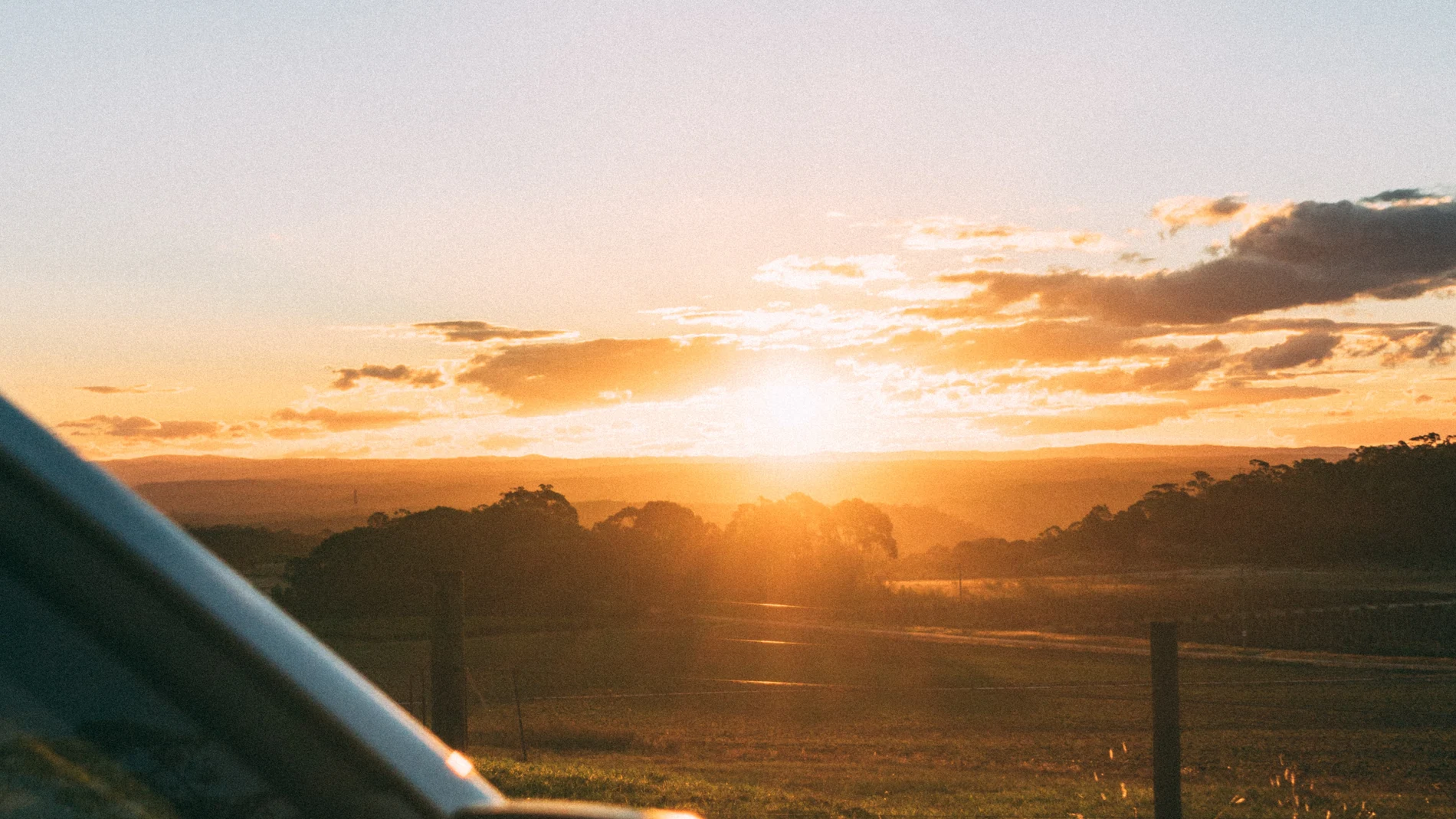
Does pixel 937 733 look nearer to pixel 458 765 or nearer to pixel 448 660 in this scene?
pixel 448 660

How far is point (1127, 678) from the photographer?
104ft

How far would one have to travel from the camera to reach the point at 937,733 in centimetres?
2348

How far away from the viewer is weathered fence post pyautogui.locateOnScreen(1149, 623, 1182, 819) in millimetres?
6262

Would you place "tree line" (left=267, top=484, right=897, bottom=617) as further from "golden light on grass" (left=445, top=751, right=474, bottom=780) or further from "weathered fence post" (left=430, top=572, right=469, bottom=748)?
"golden light on grass" (left=445, top=751, right=474, bottom=780)

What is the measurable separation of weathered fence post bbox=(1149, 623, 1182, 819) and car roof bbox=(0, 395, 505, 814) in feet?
18.4

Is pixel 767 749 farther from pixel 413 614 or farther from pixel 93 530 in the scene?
pixel 413 614

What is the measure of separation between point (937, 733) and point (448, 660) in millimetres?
15504

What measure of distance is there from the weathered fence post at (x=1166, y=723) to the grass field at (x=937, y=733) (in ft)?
14.3

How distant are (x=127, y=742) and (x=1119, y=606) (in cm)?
5194

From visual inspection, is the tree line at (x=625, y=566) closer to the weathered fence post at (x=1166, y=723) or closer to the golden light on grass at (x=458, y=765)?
the weathered fence post at (x=1166, y=723)

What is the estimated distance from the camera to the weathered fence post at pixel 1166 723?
20.5 feet

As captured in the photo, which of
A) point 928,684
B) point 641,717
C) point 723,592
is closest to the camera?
point 641,717

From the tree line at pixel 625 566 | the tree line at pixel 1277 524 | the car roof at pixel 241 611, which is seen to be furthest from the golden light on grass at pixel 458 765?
the tree line at pixel 1277 524

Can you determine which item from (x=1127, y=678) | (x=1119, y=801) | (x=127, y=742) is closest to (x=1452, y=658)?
(x=1127, y=678)
